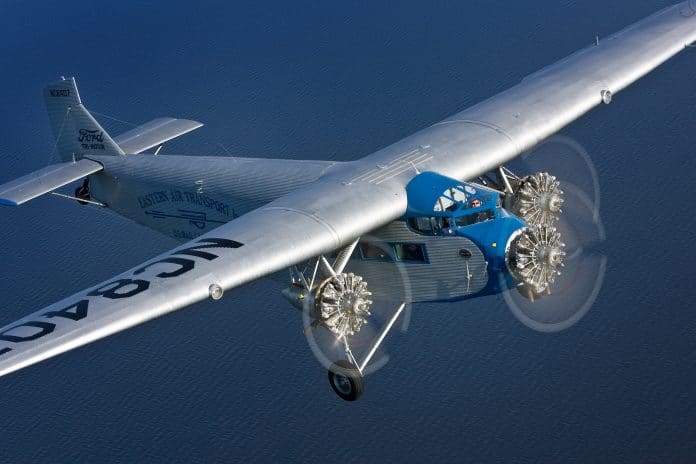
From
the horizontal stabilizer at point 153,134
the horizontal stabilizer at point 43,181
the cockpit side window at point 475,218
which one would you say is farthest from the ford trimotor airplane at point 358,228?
the horizontal stabilizer at point 153,134

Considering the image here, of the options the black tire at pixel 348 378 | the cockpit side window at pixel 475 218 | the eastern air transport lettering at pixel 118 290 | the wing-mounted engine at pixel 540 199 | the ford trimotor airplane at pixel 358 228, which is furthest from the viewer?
the wing-mounted engine at pixel 540 199

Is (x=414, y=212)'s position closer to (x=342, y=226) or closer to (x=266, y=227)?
(x=342, y=226)

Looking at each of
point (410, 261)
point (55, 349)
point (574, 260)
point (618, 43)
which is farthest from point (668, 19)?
point (55, 349)

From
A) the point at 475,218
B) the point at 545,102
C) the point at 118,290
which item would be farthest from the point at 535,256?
the point at 118,290

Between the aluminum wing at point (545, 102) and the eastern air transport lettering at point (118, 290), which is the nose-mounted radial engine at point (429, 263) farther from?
the eastern air transport lettering at point (118, 290)

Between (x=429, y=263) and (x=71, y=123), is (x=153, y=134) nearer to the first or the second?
(x=71, y=123)
